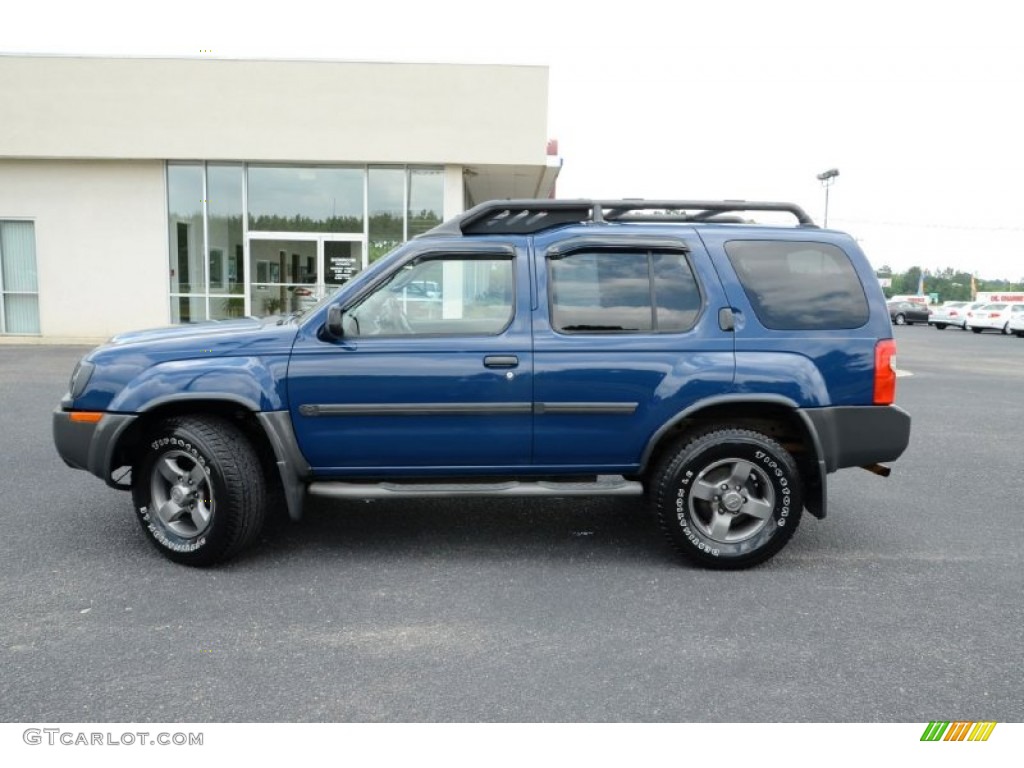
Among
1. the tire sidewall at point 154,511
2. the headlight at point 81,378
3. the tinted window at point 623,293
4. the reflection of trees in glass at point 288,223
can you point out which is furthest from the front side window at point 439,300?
the reflection of trees in glass at point 288,223

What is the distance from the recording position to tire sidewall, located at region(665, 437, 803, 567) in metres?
4.36

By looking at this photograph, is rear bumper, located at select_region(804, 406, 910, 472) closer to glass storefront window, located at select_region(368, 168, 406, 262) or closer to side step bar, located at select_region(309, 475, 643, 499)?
side step bar, located at select_region(309, 475, 643, 499)

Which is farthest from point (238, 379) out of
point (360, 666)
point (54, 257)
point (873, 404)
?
point (54, 257)

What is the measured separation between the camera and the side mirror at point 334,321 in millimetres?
4227

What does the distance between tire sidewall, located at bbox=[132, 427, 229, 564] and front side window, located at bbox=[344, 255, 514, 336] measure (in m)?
1.06

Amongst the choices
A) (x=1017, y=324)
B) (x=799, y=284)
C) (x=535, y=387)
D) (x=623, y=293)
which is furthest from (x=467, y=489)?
(x=1017, y=324)

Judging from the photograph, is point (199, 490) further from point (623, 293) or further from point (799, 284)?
point (799, 284)

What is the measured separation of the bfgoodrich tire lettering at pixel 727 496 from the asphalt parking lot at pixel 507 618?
163 millimetres

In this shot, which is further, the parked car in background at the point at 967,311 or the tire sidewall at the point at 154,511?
the parked car in background at the point at 967,311

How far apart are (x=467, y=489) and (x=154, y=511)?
5.87 ft

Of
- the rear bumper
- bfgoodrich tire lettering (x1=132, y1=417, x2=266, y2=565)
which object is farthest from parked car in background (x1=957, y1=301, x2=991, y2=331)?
bfgoodrich tire lettering (x1=132, y1=417, x2=266, y2=565)

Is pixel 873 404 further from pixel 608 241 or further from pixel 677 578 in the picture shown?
pixel 608 241
